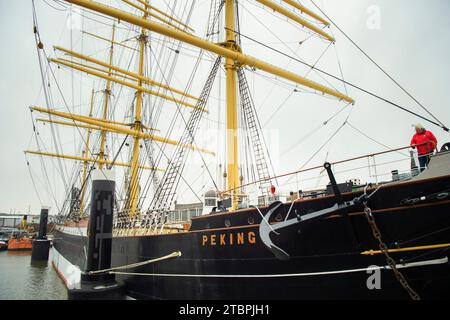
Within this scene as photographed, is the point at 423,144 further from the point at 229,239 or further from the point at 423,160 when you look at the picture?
the point at 229,239

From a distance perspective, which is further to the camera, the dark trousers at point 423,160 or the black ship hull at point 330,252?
the dark trousers at point 423,160

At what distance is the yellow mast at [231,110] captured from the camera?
1001 centimetres

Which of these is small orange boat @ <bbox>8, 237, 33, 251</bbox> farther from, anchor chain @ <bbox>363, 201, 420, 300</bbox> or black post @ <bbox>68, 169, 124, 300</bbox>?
anchor chain @ <bbox>363, 201, 420, 300</bbox>

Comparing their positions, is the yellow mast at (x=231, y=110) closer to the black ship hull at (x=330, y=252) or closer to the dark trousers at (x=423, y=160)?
the black ship hull at (x=330, y=252)

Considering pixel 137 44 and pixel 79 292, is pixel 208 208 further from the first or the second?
pixel 137 44

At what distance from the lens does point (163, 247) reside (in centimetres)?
862

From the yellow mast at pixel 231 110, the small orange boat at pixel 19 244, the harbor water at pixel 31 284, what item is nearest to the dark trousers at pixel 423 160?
the yellow mast at pixel 231 110

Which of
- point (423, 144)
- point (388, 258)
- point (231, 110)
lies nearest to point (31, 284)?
point (231, 110)

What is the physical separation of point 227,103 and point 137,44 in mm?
15837

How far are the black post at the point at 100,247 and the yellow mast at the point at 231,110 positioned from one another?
14.1 feet

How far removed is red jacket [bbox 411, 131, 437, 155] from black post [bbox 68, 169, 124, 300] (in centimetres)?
902

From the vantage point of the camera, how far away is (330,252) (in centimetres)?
517
